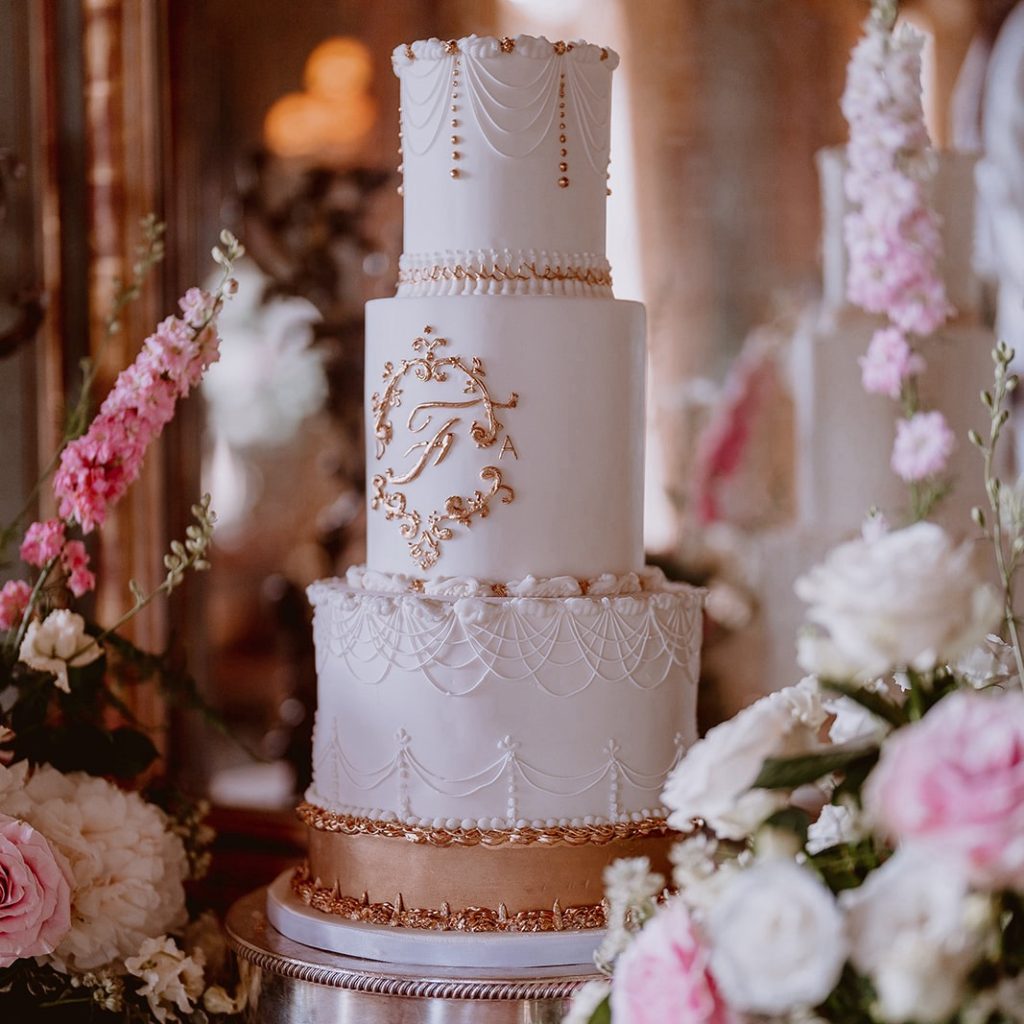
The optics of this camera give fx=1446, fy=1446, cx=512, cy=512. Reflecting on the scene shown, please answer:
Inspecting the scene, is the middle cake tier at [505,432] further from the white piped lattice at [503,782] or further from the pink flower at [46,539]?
the pink flower at [46,539]

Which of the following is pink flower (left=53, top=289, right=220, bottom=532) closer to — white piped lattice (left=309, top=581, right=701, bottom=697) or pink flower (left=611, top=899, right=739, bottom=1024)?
white piped lattice (left=309, top=581, right=701, bottom=697)

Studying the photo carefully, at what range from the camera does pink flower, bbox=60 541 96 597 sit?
84.7 inches

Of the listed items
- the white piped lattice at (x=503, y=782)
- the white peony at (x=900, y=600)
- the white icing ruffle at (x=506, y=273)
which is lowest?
the white piped lattice at (x=503, y=782)

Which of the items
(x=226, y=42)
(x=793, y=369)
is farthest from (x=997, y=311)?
(x=226, y=42)

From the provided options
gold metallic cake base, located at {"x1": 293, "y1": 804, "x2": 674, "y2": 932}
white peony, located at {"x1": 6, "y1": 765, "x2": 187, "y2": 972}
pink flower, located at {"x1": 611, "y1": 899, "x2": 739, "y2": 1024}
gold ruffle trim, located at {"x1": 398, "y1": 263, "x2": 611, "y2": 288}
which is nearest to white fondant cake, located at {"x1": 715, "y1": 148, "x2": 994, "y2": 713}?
gold ruffle trim, located at {"x1": 398, "y1": 263, "x2": 611, "y2": 288}

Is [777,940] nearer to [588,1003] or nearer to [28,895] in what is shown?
[588,1003]

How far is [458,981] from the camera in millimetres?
1903

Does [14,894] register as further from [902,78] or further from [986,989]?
[902,78]

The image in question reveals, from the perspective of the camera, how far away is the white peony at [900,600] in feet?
3.82

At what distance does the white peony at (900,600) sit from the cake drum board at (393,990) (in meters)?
0.86

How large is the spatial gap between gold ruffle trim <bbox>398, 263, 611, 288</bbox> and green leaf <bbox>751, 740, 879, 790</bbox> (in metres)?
0.98

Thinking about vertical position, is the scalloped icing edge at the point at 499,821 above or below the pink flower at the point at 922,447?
below

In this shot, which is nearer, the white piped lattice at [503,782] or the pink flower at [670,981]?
the pink flower at [670,981]

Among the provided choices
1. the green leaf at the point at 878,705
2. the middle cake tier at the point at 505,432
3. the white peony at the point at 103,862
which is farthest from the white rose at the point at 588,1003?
the white peony at the point at 103,862
